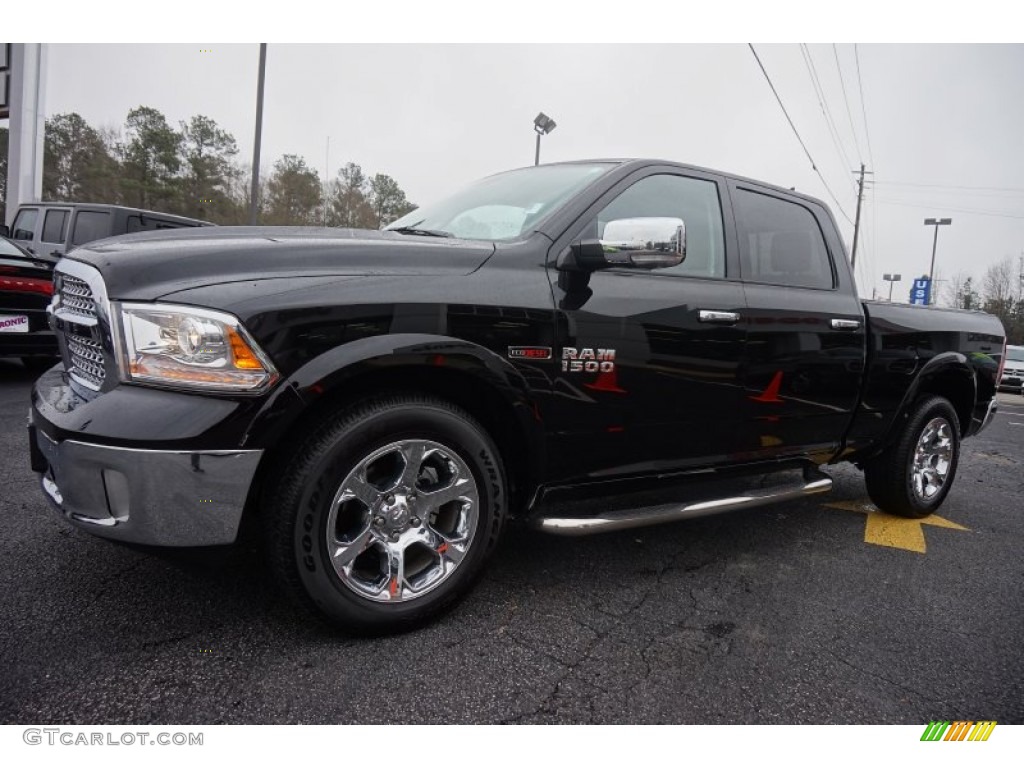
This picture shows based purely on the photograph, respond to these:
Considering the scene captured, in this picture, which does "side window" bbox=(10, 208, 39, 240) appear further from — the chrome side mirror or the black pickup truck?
the chrome side mirror

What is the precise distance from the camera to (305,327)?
6.23ft

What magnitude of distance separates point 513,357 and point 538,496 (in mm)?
577

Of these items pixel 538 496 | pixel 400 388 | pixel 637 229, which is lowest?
pixel 538 496

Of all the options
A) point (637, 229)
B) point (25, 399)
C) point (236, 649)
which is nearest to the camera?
point (236, 649)

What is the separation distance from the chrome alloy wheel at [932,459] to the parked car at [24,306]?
23.0 ft

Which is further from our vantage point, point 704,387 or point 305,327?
point 704,387

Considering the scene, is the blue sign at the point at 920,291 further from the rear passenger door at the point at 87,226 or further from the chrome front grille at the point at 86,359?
the chrome front grille at the point at 86,359

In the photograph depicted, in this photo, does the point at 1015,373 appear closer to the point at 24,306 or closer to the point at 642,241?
the point at 642,241

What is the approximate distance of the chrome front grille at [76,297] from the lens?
200cm

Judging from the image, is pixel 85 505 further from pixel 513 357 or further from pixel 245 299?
pixel 513 357

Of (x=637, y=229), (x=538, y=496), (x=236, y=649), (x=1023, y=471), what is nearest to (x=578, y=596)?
(x=538, y=496)

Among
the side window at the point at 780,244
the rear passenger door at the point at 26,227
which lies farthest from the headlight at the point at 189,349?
the rear passenger door at the point at 26,227

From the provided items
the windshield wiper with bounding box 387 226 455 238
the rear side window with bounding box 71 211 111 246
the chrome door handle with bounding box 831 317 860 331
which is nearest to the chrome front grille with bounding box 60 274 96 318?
the windshield wiper with bounding box 387 226 455 238

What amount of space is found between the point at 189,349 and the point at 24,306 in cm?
547
